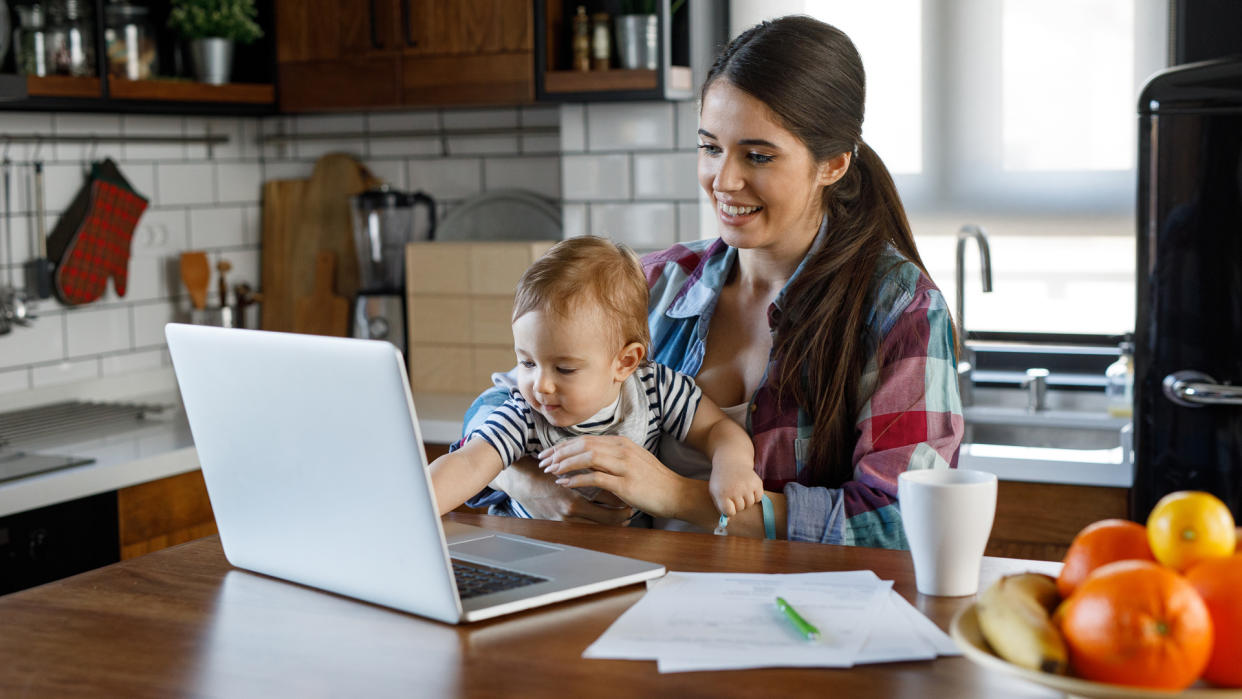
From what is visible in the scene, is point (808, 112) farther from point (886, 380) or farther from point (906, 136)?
point (906, 136)

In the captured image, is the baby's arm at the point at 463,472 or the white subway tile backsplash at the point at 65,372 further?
the white subway tile backsplash at the point at 65,372

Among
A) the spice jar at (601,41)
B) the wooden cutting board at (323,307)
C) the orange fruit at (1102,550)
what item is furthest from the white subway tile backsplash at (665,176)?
the orange fruit at (1102,550)

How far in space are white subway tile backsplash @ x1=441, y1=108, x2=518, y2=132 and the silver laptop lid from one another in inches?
91.8

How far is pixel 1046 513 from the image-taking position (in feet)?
8.00

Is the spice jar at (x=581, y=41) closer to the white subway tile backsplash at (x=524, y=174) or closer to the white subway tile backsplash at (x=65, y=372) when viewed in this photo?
the white subway tile backsplash at (x=524, y=174)

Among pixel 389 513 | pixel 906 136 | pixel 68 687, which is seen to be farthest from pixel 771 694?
pixel 906 136

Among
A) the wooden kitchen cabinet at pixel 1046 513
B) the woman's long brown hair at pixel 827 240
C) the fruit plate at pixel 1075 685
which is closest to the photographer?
the fruit plate at pixel 1075 685

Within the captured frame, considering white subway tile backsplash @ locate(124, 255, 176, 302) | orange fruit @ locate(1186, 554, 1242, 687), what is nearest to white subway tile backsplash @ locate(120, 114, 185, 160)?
white subway tile backsplash @ locate(124, 255, 176, 302)

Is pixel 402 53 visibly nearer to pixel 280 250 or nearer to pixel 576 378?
pixel 280 250

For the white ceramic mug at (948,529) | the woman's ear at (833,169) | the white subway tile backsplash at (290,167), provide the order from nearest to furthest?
1. the white ceramic mug at (948,529)
2. the woman's ear at (833,169)
3. the white subway tile backsplash at (290,167)

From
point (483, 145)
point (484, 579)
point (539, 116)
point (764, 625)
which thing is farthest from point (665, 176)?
point (764, 625)

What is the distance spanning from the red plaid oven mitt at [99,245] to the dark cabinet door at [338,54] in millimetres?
515

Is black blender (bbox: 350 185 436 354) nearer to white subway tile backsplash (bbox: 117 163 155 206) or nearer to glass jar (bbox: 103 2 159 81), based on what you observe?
white subway tile backsplash (bbox: 117 163 155 206)

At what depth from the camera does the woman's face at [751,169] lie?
1765 millimetres
